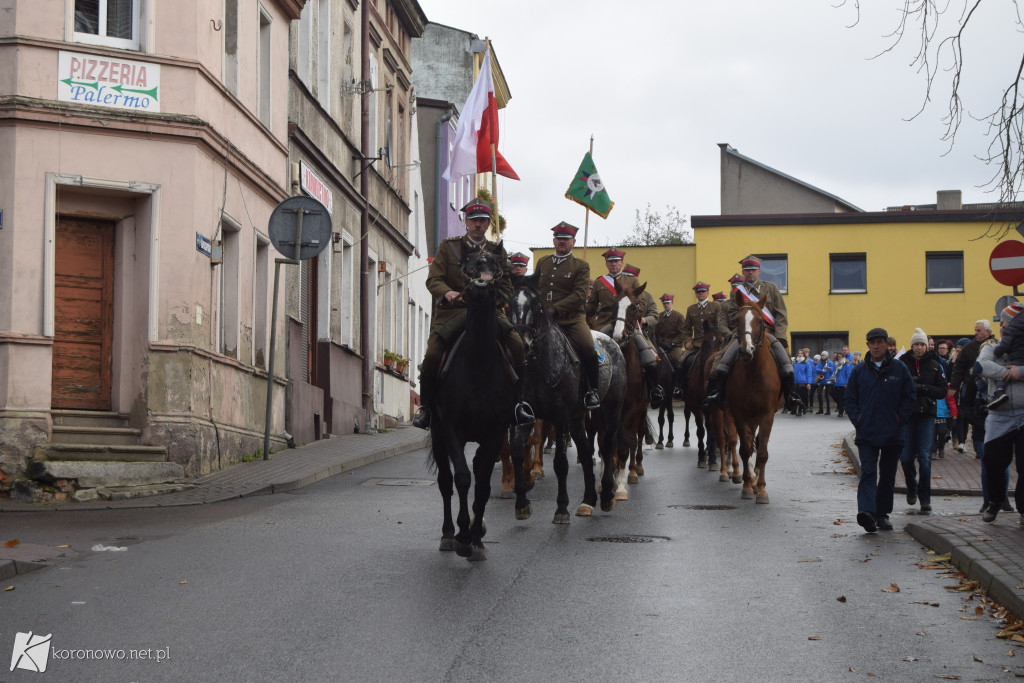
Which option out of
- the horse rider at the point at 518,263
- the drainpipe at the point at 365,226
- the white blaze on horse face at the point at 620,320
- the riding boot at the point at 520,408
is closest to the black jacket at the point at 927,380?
the white blaze on horse face at the point at 620,320

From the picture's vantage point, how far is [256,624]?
7.98 metres

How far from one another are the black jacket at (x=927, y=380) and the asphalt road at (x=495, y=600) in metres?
1.90

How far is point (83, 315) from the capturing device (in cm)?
1794

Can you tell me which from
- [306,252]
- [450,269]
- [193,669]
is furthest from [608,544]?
[306,252]

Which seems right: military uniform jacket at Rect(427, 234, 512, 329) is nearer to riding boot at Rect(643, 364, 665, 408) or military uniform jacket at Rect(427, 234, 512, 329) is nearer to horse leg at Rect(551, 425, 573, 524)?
horse leg at Rect(551, 425, 573, 524)

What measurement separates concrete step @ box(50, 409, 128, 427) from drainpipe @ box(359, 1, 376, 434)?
11693 millimetres

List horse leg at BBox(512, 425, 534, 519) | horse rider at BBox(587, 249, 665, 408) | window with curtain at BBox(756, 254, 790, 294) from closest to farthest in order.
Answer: horse leg at BBox(512, 425, 534, 519), horse rider at BBox(587, 249, 665, 408), window with curtain at BBox(756, 254, 790, 294)

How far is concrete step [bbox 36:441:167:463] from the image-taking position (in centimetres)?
1625

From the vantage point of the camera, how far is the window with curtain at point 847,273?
5747 centimetres

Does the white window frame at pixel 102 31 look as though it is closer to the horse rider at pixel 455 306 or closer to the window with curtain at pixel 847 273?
the horse rider at pixel 455 306

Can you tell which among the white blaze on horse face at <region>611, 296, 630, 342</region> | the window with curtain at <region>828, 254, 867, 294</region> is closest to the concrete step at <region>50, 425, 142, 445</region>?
the white blaze on horse face at <region>611, 296, 630, 342</region>

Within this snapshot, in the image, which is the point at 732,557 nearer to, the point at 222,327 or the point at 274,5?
the point at 222,327

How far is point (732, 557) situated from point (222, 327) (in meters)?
11.3

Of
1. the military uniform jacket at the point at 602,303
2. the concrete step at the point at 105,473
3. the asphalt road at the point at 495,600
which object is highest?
the military uniform jacket at the point at 602,303
